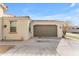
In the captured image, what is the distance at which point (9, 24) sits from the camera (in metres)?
14.8

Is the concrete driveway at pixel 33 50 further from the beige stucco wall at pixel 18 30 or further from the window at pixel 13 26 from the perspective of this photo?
the window at pixel 13 26

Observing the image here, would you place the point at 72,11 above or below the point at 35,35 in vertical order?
above

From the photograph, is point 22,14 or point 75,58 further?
point 22,14

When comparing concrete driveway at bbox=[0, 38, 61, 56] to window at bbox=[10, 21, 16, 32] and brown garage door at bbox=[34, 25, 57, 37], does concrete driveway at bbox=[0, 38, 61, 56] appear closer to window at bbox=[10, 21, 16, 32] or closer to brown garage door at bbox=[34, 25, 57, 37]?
window at bbox=[10, 21, 16, 32]

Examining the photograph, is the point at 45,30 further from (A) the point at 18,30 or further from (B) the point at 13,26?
(B) the point at 13,26

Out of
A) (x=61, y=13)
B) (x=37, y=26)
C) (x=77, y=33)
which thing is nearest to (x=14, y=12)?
(x=61, y=13)

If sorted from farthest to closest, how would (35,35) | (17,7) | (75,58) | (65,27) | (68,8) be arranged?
1. (35,35)
2. (65,27)
3. (68,8)
4. (17,7)
5. (75,58)

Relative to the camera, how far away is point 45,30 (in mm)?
19391

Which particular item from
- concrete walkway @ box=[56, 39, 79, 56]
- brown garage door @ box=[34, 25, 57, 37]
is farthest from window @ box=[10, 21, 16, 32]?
concrete walkway @ box=[56, 39, 79, 56]

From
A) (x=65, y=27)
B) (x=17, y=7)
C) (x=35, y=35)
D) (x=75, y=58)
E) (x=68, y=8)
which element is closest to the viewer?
(x=75, y=58)

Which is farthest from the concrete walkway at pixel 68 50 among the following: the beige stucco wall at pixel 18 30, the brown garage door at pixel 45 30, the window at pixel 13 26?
the brown garage door at pixel 45 30

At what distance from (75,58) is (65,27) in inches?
487

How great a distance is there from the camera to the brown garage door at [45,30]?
19.1m

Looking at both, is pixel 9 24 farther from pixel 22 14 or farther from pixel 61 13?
pixel 61 13
